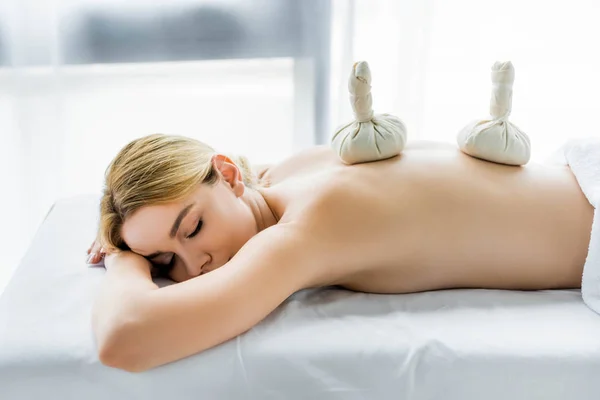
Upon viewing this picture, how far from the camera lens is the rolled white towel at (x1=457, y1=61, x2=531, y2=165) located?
4.60ft

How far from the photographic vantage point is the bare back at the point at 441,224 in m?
1.31

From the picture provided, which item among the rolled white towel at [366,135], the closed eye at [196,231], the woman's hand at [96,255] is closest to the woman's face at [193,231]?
the closed eye at [196,231]

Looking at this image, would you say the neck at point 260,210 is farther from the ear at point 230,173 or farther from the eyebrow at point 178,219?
the eyebrow at point 178,219

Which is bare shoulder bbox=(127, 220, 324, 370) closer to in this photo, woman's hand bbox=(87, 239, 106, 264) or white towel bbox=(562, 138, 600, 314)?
woman's hand bbox=(87, 239, 106, 264)

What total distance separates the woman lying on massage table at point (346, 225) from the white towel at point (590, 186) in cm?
3

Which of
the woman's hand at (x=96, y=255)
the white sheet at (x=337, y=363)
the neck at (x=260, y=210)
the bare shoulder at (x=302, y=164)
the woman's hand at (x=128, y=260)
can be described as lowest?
the white sheet at (x=337, y=363)

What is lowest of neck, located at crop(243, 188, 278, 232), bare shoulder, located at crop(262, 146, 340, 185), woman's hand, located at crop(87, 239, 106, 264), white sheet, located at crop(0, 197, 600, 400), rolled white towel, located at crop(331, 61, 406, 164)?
white sheet, located at crop(0, 197, 600, 400)

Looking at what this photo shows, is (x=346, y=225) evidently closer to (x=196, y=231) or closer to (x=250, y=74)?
(x=196, y=231)

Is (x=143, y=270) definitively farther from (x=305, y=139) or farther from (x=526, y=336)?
(x=305, y=139)

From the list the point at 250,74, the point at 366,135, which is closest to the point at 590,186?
the point at 366,135

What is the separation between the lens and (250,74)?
2305 millimetres

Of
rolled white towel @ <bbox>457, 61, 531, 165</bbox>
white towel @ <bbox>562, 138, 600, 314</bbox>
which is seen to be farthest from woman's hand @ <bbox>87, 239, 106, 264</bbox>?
white towel @ <bbox>562, 138, 600, 314</bbox>

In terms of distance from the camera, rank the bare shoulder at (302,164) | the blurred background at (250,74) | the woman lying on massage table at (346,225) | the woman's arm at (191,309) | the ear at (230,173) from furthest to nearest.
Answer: the blurred background at (250,74), the bare shoulder at (302,164), the ear at (230,173), the woman lying on massage table at (346,225), the woman's arm at (191,309)

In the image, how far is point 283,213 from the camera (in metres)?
1.40
